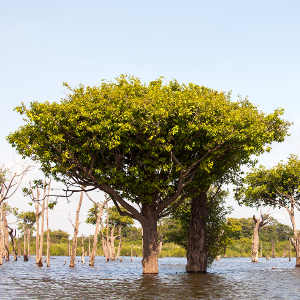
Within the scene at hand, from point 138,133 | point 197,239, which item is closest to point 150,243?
point 197,239

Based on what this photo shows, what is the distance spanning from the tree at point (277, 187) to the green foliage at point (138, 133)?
15000 millimetres

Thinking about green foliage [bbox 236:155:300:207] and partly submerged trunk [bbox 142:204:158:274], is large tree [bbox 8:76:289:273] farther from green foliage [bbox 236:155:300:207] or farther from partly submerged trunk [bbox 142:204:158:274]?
green foliage [bbox 236:155:300:207]

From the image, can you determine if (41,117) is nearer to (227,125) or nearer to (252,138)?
(227,125)

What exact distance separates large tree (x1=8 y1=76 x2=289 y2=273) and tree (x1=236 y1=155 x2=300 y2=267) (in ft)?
45.2

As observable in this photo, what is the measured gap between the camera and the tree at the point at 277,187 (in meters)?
39.9

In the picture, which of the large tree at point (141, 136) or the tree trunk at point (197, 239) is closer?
the large tree at point (141, 136)

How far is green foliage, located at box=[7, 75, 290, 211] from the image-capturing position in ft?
72.4

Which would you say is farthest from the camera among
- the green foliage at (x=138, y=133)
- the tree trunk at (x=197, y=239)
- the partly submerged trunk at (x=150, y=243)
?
the tree trunk at (x=197, y=239)

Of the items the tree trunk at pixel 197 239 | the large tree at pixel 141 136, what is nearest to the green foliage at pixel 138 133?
the large tree at pixel 141 136

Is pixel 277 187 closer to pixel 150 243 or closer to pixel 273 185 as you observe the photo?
pixel 273 185

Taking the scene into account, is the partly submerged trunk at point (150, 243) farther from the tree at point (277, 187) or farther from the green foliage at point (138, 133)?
the tree at point (277, 187)

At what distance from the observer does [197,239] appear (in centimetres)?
3241

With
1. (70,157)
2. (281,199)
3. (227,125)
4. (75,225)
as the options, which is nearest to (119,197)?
(70,157)

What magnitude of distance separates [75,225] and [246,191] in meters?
21.3
